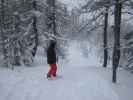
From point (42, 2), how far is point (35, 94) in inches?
610

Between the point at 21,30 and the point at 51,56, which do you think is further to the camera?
the point at 21,30

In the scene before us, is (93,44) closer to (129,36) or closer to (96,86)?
(129,36)

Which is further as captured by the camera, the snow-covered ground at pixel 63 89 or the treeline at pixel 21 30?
the treeline at pixel 21 30

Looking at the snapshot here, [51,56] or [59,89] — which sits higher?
[51,56]

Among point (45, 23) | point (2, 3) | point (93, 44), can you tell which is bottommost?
point (93, 44)

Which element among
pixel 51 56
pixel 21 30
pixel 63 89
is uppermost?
pixel 21 30

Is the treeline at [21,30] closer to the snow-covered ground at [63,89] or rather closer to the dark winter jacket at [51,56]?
the dark winter jacket at [51,56]

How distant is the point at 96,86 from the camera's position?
10.2 metres

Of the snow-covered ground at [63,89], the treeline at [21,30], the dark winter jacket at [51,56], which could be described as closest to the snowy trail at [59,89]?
the snow-covered ground at [63,89]

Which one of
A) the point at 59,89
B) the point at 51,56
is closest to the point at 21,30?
the point at 51,56

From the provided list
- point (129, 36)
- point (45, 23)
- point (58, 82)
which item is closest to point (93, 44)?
point (45, 23)

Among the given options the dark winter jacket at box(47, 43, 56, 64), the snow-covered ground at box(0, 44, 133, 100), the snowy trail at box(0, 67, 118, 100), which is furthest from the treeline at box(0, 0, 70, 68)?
the snowy trail at box(0, 67, 118, 100)

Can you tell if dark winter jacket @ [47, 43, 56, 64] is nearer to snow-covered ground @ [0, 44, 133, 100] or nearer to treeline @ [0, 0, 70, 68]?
snow-covered ground @ [0, 44, 133, 100]

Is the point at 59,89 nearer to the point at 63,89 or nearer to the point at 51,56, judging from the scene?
the point at 63,89
